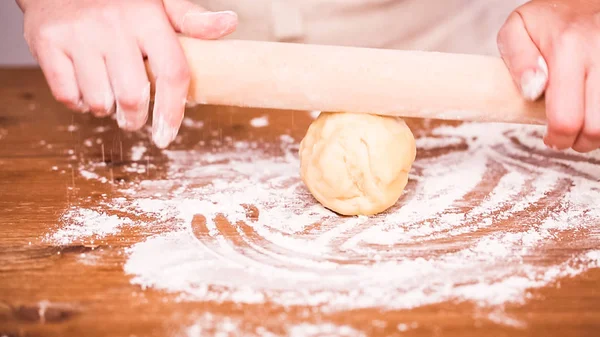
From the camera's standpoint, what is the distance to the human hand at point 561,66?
1.04 m

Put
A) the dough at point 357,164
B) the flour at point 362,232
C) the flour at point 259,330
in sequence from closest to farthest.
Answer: the flour at point 259,330 < the flour at point 362,232 < the dough at point 357,164

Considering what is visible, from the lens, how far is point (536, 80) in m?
1.05

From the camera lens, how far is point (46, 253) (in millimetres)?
1031

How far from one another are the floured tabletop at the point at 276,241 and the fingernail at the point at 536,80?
0.82 feet

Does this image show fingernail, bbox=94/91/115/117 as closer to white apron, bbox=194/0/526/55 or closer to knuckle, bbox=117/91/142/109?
knuckle, bbox=117/91/142/109

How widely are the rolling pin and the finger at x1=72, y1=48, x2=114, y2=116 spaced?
0.09 metres

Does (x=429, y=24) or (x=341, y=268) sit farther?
(x=429, y=24)

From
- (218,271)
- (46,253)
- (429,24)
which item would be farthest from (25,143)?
(429,24)

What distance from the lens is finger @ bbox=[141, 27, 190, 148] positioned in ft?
3.59

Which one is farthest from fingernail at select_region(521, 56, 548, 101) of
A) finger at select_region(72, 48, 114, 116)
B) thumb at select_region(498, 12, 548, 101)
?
finger at select_region(72, 48, 114, 116)

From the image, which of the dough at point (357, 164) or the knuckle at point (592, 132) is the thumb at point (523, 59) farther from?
the dough at point (357, 164)

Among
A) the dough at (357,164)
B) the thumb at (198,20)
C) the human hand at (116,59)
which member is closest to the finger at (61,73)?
the human hand at (116,59)

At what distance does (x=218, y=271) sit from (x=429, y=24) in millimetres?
1102

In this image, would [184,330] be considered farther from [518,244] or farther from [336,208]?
[518,244]
